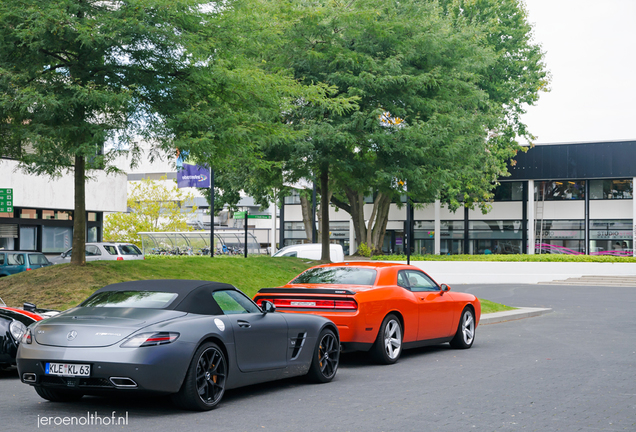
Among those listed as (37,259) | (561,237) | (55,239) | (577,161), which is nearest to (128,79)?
(37,259)

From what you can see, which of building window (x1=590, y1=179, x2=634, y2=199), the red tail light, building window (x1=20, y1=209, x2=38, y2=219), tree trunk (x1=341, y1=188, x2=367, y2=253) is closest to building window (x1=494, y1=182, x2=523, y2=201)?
building window (x1=590, y1=179, x2=634, y2=199)

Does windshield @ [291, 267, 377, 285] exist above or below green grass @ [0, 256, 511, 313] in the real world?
above

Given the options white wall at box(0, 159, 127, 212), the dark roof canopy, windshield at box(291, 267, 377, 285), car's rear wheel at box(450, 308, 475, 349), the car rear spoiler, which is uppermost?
the dark roof canopy

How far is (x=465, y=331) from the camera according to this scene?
13.1 m

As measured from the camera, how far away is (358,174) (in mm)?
26797

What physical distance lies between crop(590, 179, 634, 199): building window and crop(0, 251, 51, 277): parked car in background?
4044 cm

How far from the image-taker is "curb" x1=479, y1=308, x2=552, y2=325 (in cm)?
1816

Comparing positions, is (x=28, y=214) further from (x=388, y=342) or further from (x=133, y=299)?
(x=133, y=299)

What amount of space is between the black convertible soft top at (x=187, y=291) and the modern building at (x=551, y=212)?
42.7 m

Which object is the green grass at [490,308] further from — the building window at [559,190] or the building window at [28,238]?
the building window at [559,190]

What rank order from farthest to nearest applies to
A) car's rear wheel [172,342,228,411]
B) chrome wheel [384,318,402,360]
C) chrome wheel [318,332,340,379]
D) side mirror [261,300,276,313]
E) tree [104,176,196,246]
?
tree [104,176,196,246]
chrome wheel [384,318,402,360]
chrome wheel [318,332,340,379]
side mirror [261,300,276,313]
car's rear wheel [172,342,228,411]

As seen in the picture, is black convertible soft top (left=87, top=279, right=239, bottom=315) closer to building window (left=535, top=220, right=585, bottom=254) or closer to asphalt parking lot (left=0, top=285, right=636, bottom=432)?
asphalt parking lot (left=0, top=285, right=636, bottom=432)

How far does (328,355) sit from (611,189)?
161 ft

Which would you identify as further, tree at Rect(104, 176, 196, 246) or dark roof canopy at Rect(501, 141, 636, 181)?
tree at Rect(104, 176, 196, 246)
